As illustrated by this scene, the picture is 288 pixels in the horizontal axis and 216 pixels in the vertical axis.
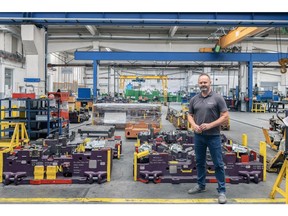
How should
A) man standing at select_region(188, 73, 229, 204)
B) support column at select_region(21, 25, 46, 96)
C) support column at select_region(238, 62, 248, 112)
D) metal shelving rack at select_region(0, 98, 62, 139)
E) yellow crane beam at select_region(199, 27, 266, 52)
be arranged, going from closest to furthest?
1. man standing at select_region(188, 73, 229, 204)
2. metal shelving rack at select_region(0, 98, 62, 139)
3. yellow crane beam at select_region(199, 27, 266, 52)
4. support column at select_region(21, 25, 46, 96)
5. support column at select_region(238, 62, 248, 112)

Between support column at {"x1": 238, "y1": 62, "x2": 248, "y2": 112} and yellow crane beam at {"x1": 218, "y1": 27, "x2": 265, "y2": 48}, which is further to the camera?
support column at {"x1": 238, "y1": 62, "x2": 248, "y2": 112}

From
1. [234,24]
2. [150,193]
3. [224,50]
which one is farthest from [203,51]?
[150,193]

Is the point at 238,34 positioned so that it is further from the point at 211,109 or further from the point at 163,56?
the point at 211,109

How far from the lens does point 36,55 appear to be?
11945mm

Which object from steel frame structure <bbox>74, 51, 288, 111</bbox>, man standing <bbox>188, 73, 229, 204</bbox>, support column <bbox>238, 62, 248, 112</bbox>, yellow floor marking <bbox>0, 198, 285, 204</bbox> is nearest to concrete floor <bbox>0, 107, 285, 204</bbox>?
yellow floor marking <bbox>0, 198, 285, 204</bbox>

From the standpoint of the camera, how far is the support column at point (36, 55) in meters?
11.2

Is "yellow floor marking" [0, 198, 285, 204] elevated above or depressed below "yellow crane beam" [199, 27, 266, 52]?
below

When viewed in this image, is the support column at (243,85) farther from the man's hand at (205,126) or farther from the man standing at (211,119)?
the man's hand at (205,126)

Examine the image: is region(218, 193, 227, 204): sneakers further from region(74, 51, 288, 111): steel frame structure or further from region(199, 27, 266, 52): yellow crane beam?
region(74, 51, 288, 111): steel frame structure

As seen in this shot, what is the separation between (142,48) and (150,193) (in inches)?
666

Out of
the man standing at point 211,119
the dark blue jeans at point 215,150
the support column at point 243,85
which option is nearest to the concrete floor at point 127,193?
the dark blue jeans at point 215,150

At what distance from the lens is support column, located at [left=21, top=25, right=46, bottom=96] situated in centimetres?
1120

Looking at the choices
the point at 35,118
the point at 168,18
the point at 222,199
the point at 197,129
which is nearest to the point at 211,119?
the point at 197,129

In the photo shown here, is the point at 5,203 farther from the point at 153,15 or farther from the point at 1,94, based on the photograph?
the point at 1,94
